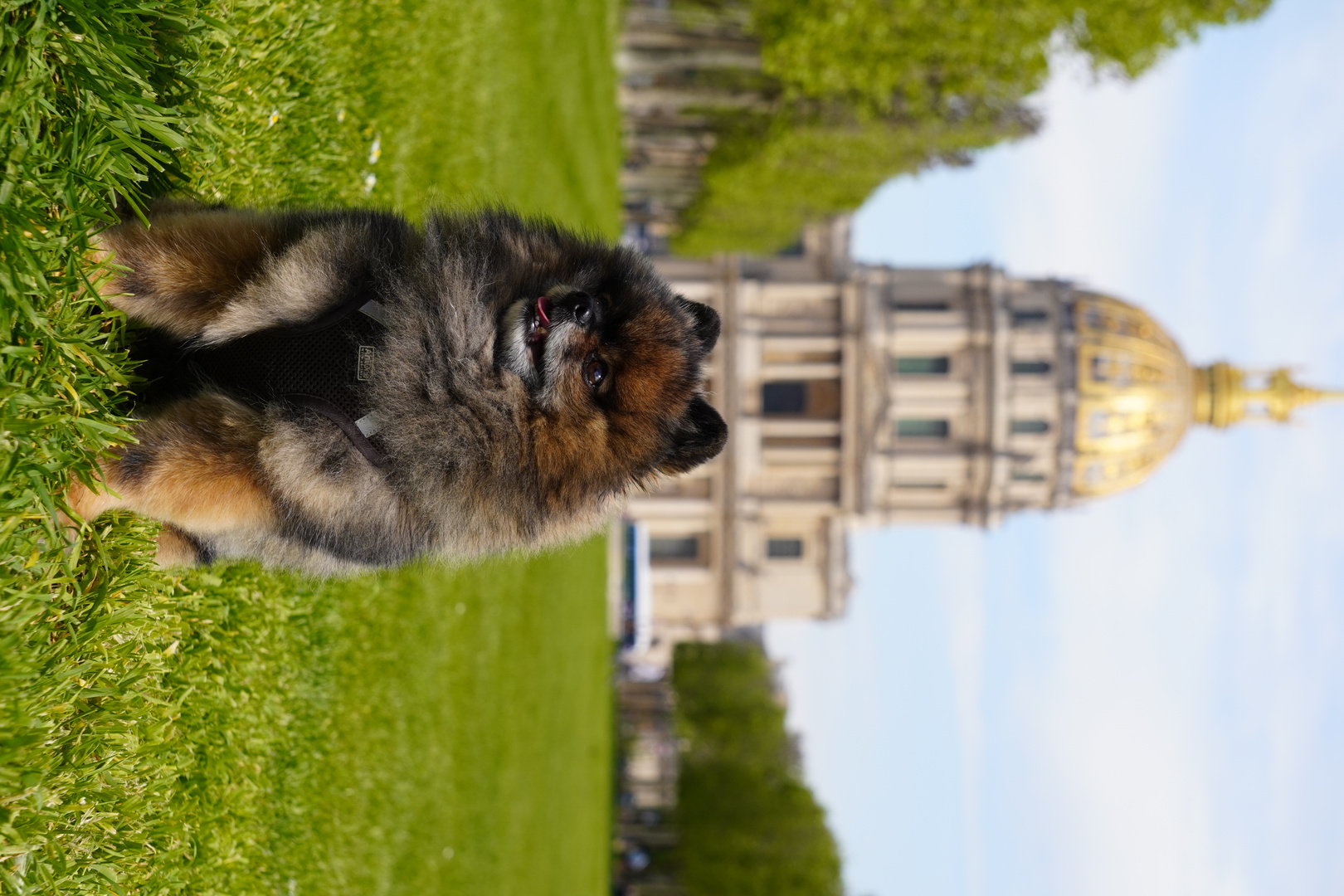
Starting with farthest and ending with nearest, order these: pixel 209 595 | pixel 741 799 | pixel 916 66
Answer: pixel 741 799 < pixel 916 66 < pixel 209 595

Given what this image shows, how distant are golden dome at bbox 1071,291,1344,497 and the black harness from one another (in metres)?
36.8

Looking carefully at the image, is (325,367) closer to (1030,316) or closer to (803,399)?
(803,399)

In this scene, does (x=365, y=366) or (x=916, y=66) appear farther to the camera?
(x=916, y=66)

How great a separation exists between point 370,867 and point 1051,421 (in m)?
33.9

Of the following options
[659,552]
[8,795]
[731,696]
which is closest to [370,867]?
[8,795]

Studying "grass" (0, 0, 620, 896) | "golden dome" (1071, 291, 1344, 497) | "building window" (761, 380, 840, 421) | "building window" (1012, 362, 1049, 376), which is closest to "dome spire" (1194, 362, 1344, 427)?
"golden dome" (1071, 291, 1344, 497)

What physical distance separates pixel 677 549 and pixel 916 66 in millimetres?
23280

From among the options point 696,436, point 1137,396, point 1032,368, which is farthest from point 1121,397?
point 696,436

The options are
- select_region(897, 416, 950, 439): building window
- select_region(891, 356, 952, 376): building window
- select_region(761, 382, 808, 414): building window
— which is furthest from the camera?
select_region(761, 382, 808, 414): building window

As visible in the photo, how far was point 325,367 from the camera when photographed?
3.13 m

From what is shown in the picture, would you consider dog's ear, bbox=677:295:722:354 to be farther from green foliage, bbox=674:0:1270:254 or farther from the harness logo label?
green foliage, bbox=674:0:1270:254

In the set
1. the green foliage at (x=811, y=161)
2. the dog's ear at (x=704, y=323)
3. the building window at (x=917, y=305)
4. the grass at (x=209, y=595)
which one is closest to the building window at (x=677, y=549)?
the building window at (x=917, y=305)

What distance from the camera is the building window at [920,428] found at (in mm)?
36656

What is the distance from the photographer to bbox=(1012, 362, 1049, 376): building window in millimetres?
35688
